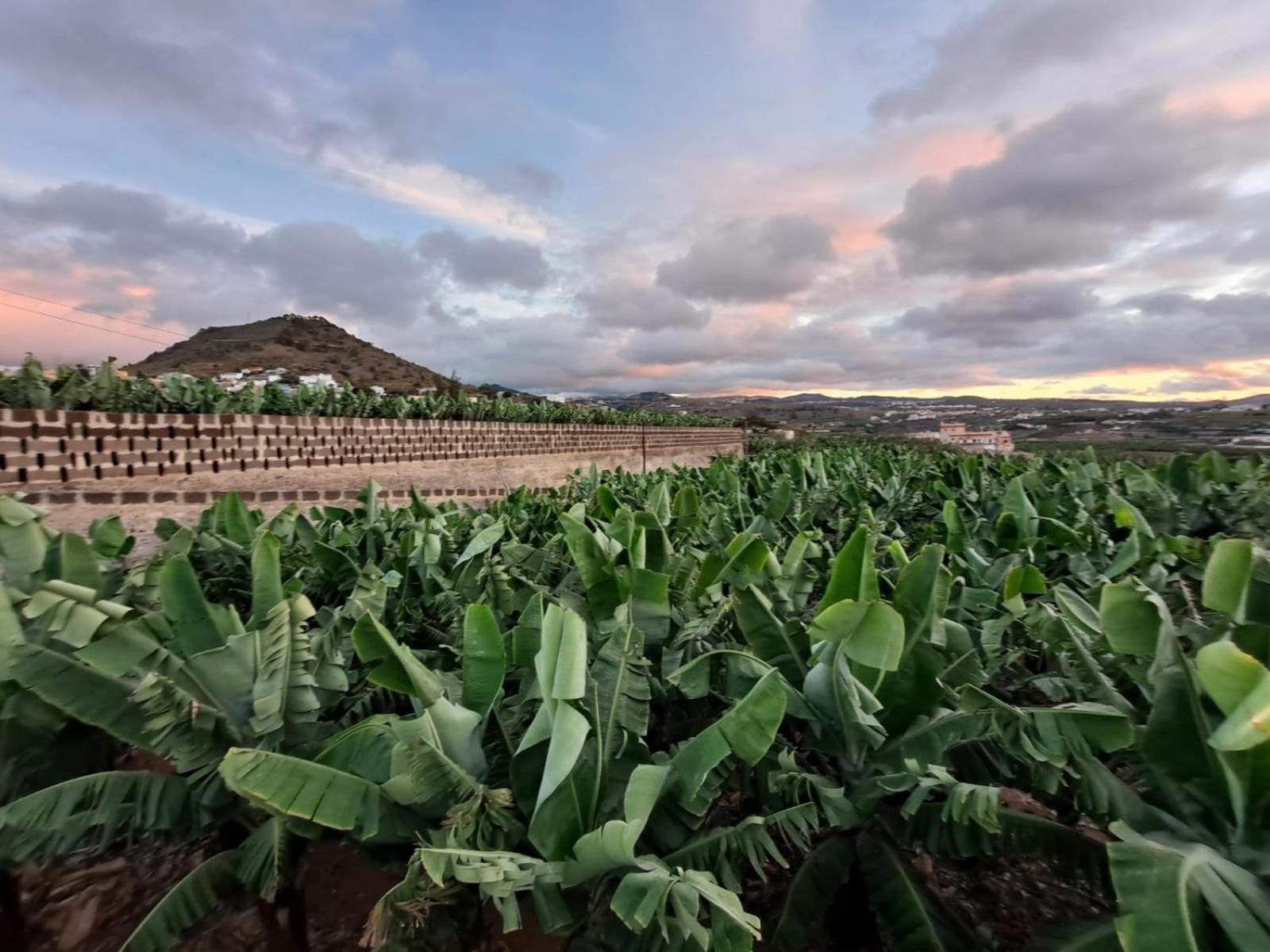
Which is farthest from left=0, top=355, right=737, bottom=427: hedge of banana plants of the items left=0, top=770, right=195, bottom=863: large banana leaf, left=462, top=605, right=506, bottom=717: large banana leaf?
left=462, top=605, right=506, bottom=717: large banana leaf

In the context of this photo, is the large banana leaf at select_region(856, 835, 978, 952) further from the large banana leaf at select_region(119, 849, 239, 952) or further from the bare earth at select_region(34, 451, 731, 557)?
the bare earth at select_region(34, 451, 731, 557)

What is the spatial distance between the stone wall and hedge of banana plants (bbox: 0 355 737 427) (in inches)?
11.4

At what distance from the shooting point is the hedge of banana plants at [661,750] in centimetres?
115

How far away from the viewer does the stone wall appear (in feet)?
18.0

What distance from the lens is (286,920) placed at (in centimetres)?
152

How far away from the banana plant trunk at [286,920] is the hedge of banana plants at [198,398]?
6213mm

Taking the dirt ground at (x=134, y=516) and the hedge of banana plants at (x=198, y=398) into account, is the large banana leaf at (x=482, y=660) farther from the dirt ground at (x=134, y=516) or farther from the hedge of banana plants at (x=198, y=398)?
the hedge of banana plants at (x=198, y=398)

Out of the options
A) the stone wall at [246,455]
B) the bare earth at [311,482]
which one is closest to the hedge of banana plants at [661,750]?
the bare earth at [311,482]

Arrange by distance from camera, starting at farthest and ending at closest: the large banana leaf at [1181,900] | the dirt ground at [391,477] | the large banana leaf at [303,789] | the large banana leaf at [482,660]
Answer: the dirt ground at [391,477]
the large banana leaf at [482,660]
the large banana leaf at [303,789]
the large banana leaf at [1181,900]

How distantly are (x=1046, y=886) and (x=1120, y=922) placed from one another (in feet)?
3.71

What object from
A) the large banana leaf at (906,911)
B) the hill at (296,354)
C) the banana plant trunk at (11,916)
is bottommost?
the banana plant trunk at (11,916)

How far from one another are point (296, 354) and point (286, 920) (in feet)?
122

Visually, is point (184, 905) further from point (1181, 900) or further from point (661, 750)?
point (1181, 900)

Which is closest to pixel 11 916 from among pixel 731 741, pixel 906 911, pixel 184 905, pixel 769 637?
pixel 184 905
